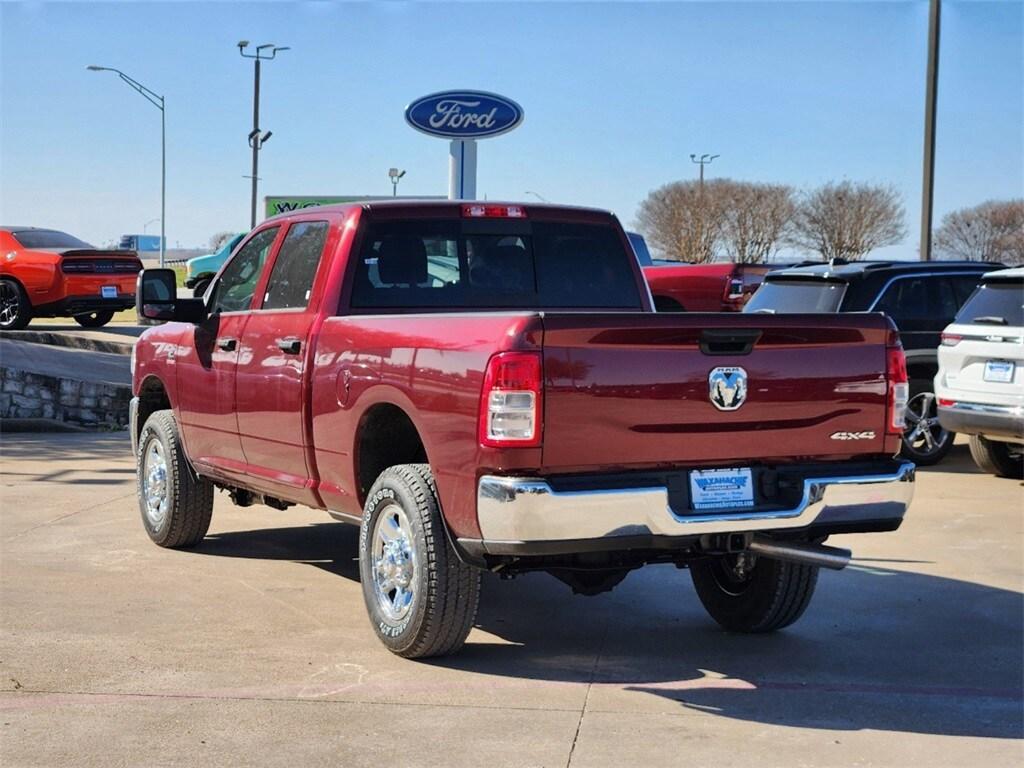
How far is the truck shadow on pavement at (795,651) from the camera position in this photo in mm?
5438

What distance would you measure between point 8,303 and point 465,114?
8281 millimetres

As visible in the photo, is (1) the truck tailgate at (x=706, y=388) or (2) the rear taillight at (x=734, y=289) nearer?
(1) the truck tailgate at (x=706, y=388)

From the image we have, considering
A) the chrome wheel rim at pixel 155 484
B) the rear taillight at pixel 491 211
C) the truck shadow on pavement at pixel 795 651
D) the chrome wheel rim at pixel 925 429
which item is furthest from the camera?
the chrome wheel rim at pixel 925 429

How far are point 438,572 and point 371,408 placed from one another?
887 millimetres

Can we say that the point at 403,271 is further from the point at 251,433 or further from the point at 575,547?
the point at 575,547

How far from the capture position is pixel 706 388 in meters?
5.45

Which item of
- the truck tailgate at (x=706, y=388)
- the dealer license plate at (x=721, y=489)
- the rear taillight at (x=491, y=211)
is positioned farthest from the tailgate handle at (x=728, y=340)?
the rear taillight at (x=491, y=211)

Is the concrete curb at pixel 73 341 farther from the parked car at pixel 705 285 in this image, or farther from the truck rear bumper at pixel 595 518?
the truck rear bumper at pixel 595 518

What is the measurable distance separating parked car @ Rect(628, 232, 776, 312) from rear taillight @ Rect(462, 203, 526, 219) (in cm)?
1350

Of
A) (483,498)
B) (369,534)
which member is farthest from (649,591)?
(483,498)

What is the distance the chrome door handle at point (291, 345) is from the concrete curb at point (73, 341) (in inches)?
567

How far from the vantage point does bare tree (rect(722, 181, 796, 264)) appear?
64.5 metres

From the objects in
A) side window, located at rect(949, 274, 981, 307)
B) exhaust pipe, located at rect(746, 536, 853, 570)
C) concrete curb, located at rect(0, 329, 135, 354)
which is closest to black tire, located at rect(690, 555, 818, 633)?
exhaust pipe, located at rect(746, 536, 853, 570)

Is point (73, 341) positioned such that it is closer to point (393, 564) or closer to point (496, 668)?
point (393, 564)
